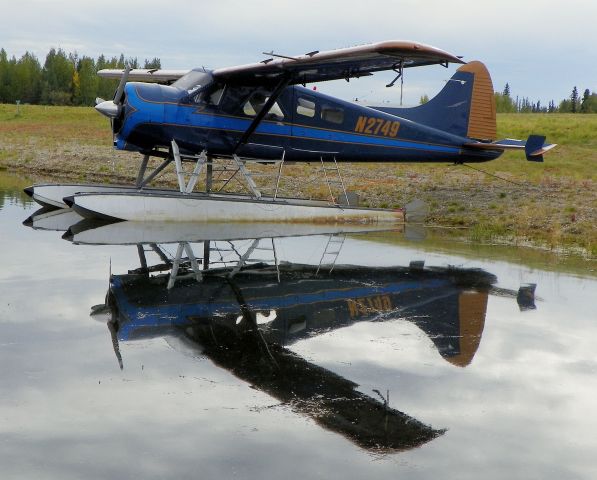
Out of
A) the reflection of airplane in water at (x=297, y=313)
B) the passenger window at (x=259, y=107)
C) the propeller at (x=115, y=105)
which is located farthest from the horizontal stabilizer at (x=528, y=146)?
the propeller at (x=115, y=105)

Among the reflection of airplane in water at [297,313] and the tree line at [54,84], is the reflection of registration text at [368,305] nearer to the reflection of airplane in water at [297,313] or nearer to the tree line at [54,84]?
the reflection of airplane in water at [297,313]

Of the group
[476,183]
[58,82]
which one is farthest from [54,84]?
[476,183]

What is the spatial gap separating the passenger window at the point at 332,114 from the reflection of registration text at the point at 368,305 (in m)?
8.27

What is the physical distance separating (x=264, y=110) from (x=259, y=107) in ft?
2.01

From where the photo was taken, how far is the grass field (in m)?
14.9

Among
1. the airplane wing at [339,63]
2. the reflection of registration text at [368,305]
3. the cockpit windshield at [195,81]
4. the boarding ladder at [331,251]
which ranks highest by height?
the airplane wing at [339,63]

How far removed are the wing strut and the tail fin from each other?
332 cm

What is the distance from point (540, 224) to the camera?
49.8 feet

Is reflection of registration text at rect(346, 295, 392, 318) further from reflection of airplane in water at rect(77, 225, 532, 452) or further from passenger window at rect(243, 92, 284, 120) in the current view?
passenger window at rect(243, 92, 284, 120)

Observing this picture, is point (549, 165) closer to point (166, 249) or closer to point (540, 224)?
point (540, 224)

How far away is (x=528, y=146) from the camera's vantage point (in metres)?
16.8

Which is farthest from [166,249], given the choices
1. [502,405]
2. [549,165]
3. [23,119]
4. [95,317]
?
[23,119]

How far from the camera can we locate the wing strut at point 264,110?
563 inches

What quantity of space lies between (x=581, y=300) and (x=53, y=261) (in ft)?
20.5
